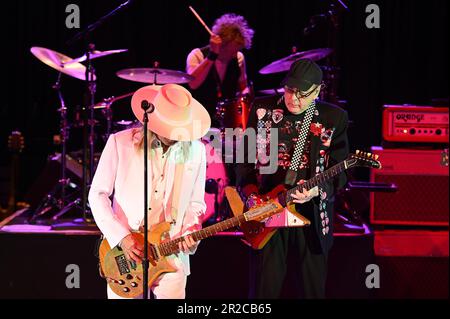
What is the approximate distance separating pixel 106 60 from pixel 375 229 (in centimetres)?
416

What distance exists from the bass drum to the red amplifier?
1.70m

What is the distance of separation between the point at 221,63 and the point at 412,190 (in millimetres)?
2604

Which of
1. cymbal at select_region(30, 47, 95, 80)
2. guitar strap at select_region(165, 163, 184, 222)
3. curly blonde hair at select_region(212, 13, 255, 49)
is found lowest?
guitar strap at select_region(165, 163, 184, 222)

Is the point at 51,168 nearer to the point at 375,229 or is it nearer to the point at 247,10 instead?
the point at 247,10

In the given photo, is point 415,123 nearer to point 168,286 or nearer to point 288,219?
point 288,219

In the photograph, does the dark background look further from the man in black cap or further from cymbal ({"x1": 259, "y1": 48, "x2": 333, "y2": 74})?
the man in black cap

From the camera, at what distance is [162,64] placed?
8867 mm

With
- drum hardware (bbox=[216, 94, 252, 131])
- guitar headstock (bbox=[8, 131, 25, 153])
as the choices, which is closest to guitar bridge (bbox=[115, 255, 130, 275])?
drum hardware (bbox=[216, 94, 252, 131])

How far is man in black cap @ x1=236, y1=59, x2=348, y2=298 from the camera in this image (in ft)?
15.9

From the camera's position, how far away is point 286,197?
4730 millimetres

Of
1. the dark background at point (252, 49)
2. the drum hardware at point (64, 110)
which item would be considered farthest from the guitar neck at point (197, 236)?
the dark background at point (252, 49)

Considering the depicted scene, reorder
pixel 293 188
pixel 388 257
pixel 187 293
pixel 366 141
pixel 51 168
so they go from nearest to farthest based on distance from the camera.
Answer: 1. pixel 293 188
2. pixel 187 293
3. pixel 388 257
4. pixel 51 168
5. pixel 366 141

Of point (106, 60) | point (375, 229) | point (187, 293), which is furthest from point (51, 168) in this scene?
point (375, 229)

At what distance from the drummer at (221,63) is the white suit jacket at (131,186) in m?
2.92
